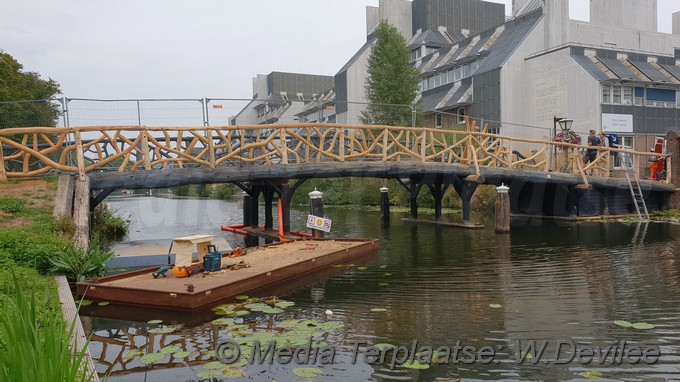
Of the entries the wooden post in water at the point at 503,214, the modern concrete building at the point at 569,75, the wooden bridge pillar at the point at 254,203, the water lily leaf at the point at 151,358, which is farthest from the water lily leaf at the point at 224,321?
the modern concrete building at the point at 569,75

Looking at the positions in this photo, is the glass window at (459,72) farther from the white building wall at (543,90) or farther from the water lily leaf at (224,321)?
the water lily leaf at (224,321)

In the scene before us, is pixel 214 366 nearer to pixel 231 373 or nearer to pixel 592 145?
pixel 231 373

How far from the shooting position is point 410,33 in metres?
60.3

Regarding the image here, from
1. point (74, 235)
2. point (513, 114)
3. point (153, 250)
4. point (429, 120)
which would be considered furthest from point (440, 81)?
point (74, 235)

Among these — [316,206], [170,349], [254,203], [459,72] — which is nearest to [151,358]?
[170,349]

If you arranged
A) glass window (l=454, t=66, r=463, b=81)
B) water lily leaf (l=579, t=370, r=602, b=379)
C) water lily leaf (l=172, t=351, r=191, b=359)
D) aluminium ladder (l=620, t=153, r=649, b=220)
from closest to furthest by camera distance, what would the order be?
water lily leaf (l=579, t=370, r=602, b=379) → water lily leaf (l=172, t=351, r=191, b=359) → aluminium ladder (l=620, t=153, r=649, b=220) → glass window (l=454, t=66, r=463, b=81)

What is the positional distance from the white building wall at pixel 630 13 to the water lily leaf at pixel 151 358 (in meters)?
46.6

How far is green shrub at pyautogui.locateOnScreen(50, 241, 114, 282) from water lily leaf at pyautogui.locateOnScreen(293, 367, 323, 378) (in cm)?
571

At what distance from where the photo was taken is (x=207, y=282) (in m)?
9.56

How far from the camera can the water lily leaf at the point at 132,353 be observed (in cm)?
657

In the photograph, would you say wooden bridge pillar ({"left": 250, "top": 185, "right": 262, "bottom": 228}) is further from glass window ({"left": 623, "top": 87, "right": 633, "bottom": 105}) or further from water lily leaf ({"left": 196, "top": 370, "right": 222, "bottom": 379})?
glass window ({"left": 623, "top": 87, "right": 633, "bottom": 105})

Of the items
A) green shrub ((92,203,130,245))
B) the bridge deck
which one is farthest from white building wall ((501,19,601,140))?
the bridge deck

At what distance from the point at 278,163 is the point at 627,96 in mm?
28232

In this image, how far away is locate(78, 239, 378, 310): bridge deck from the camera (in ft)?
28.5
